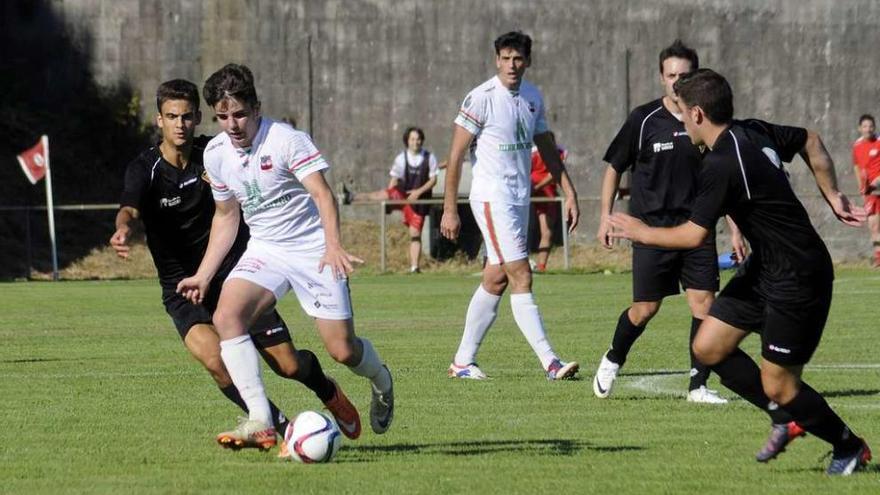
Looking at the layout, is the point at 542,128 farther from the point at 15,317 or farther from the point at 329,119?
the point at 329,119

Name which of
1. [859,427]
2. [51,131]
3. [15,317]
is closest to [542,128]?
[859,427]

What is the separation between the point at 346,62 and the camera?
2811 centimetres

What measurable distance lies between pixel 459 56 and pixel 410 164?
266cm

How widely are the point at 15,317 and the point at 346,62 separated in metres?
11.1

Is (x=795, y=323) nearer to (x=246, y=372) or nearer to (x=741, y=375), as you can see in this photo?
(x=741, y=375)

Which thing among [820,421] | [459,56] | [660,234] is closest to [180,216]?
[660,234]

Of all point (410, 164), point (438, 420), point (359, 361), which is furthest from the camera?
point (410, 164)

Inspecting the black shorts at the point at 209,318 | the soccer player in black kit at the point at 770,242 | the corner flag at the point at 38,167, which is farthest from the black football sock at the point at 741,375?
the corner flag at the point at 38,167

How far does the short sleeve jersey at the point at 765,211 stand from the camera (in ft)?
23.5

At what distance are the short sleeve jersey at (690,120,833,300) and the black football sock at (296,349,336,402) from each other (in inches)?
85.0

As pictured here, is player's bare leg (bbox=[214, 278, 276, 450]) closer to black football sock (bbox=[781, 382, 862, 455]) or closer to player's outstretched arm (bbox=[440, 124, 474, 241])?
black football sock (bbox=[781, 382, 862, 455])

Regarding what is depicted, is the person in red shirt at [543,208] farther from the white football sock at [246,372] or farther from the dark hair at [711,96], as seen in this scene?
the dark hair at [711,96]

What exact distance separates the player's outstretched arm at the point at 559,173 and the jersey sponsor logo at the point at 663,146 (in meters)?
1.04

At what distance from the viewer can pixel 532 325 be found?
11.6 m
